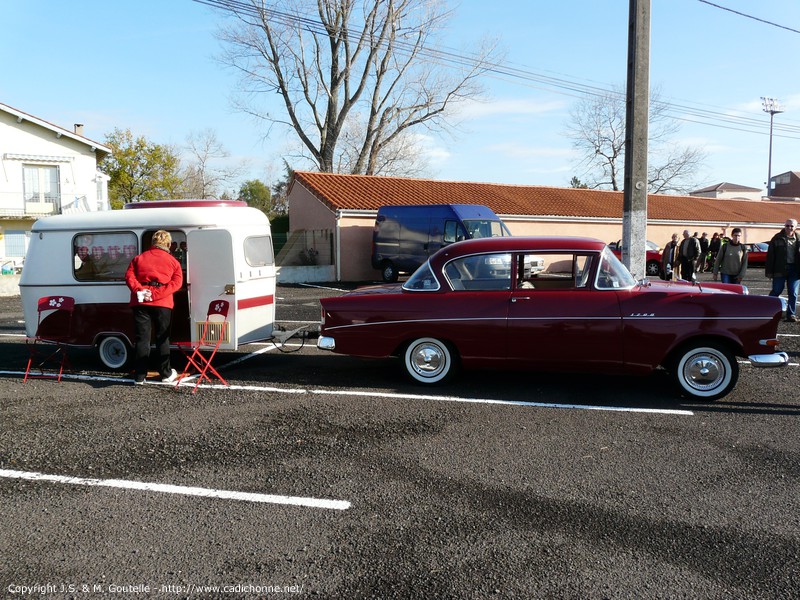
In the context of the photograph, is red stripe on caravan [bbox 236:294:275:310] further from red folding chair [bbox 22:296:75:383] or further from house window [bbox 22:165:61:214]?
house window [bbox 22:165:61:214]

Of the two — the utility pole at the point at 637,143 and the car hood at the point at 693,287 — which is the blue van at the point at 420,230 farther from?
the car hood at the point at 693,287

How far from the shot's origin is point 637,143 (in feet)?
32.3

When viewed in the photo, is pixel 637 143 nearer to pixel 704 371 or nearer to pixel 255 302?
pixel 704 371

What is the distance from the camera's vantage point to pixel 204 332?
25.1 feet

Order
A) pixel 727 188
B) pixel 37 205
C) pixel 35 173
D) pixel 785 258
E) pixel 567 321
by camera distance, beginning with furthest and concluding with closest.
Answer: pixel 727 188, pixel 35 173, pixel 37 205, pixel 785 258, pixel 567 321

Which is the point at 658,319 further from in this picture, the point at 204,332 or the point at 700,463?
the point at 204,332

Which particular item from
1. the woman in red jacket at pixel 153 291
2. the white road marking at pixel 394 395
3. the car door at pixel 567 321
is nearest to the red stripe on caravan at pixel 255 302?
the woman in red jacket at pixel 153 291

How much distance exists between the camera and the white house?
2962 centimetres

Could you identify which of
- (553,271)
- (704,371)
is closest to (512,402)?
(553,271)

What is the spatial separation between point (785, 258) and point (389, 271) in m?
13.0

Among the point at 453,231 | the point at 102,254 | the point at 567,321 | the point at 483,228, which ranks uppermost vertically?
A: the point at 483,228

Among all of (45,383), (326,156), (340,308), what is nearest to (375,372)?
(340,308)

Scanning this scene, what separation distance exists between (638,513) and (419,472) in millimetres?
1521

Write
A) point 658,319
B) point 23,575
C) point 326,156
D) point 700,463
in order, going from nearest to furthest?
point 23,575 < point 700,463 < point 658,319 < point 326,156
